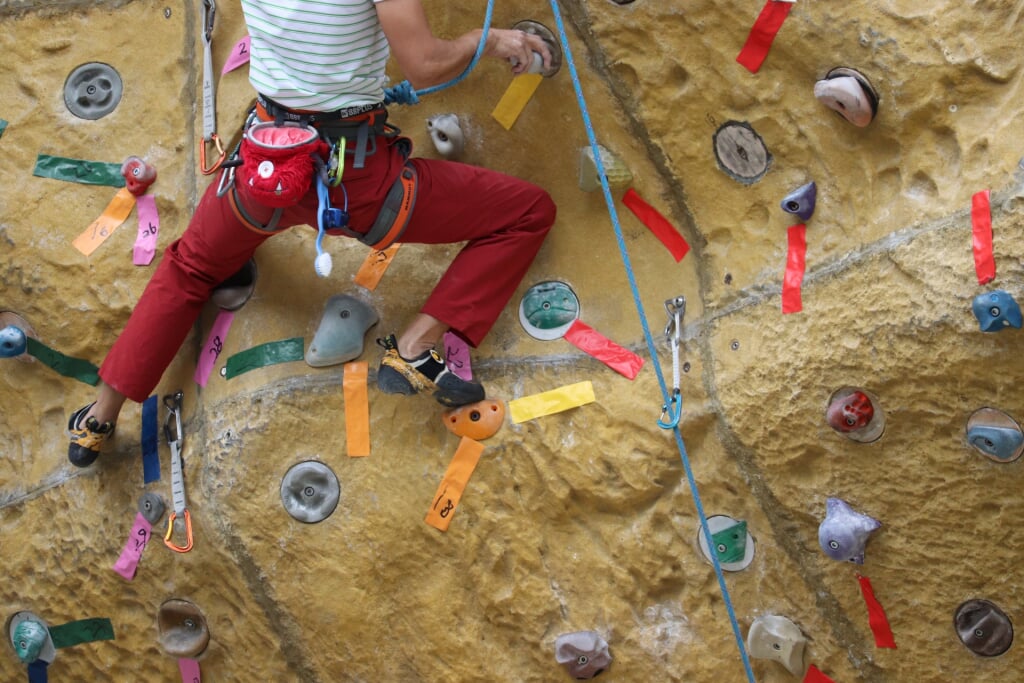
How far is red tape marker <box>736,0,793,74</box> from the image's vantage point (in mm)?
2863

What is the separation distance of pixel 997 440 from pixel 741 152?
3.13 ft

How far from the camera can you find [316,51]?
2.65 meters

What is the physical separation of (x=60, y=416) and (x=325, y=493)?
A: 35.4 inches

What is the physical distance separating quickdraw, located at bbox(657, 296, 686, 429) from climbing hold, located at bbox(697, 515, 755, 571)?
29 cm

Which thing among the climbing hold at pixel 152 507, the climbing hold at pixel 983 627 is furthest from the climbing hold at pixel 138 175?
the climbing hold at pixel 983 627

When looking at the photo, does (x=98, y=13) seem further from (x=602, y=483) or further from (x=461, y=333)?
(x=602, y=483)

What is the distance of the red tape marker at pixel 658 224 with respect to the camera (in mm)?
3172

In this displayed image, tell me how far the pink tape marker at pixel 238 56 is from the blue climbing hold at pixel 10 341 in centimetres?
95

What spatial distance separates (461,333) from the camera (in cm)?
308

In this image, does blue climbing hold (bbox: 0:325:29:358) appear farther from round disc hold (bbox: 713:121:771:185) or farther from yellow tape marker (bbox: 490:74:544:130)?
round disc hold (bbox: 713:121:771:185)

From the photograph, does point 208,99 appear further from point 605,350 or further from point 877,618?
point 877,618

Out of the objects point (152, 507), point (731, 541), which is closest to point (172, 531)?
point (152, 507)

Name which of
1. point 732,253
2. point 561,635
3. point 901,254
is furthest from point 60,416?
point 901,254

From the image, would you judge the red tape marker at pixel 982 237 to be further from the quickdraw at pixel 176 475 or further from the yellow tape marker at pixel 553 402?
the quickdraw at pixel 176 475
